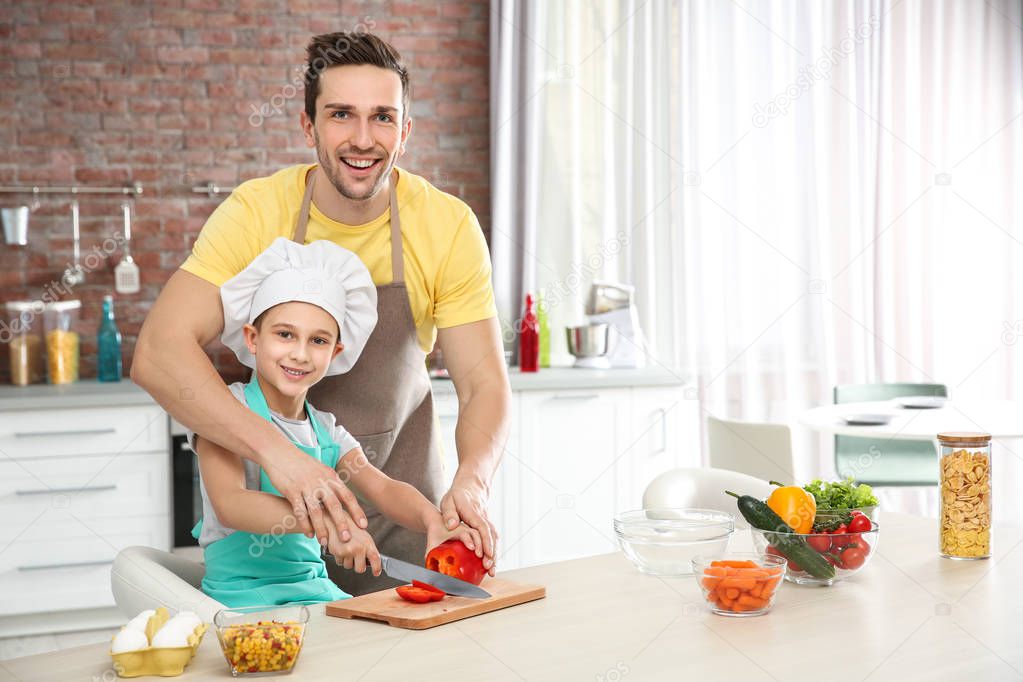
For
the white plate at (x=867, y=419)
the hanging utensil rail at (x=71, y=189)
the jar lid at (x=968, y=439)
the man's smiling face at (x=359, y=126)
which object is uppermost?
the hanging utensil rail at (x=71, y=189)

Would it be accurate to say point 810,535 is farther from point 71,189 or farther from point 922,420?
point 71,189

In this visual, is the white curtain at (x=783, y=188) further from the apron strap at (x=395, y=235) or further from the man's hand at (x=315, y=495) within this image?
the man's hand at (x=315, y=495)

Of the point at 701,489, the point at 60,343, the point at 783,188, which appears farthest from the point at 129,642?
the point at 783,188

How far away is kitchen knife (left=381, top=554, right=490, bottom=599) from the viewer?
140cm

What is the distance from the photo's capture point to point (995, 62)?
13.8 feet

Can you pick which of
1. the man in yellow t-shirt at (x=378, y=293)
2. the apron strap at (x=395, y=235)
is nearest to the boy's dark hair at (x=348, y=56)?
the man in yellow t-shirt at (x=378, y=293)

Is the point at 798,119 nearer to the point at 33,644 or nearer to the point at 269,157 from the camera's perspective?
the point at 269,157

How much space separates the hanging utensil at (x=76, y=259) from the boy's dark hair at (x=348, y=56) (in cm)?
224

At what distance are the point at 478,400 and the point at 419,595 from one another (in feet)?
1.95

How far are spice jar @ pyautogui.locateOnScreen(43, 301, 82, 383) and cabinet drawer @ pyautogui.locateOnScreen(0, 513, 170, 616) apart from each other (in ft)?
1.98

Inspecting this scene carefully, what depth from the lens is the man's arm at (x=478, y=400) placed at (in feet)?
5.77

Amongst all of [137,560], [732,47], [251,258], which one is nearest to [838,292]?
[732,47]

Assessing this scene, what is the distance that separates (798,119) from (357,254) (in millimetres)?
2591

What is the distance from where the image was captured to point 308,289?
1726 mm
